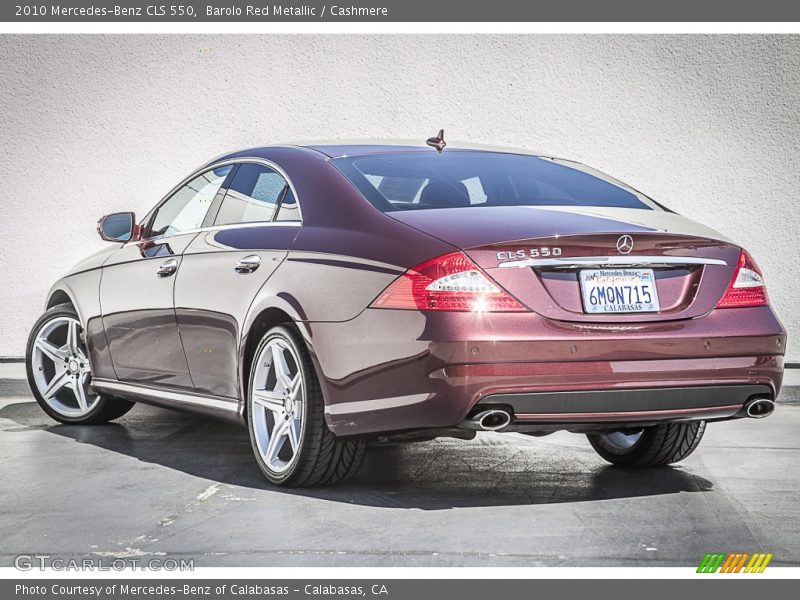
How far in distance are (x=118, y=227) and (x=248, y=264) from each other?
1.91m

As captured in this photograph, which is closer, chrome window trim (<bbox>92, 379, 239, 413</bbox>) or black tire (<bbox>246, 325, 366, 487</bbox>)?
black tire (<bbox>246, 325, 366, 487</bbox>)

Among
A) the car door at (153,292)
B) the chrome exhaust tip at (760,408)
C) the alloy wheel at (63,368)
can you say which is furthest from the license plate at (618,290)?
the alloy wheel at (63,368)

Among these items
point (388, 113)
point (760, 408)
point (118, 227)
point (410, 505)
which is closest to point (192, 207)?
point (118, 227)

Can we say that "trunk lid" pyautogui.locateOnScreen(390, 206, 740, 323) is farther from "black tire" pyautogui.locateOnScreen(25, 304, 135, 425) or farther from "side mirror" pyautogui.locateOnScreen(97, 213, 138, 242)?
"black tire" pyautogui.locateOnScreen(25, 304, 135, 425)

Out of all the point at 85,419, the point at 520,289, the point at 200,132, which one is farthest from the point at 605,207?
the point at 200,132

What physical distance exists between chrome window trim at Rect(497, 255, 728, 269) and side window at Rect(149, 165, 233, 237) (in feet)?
7.34

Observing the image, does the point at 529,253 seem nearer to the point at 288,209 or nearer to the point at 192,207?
the point at 288,209

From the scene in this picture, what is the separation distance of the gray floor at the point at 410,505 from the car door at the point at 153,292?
0.46 m

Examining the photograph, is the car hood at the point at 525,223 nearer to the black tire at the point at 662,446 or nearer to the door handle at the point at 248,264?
the door handle at the point at 248,264

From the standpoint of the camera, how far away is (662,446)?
19.7 ft

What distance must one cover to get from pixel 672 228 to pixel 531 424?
103 cm

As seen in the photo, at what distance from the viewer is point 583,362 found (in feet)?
15.3

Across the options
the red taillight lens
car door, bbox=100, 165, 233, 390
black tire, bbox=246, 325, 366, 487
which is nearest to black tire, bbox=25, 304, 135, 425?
car door, bbox=100, 165, 233, 390

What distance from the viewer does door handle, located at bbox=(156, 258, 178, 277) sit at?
20.8 ft
